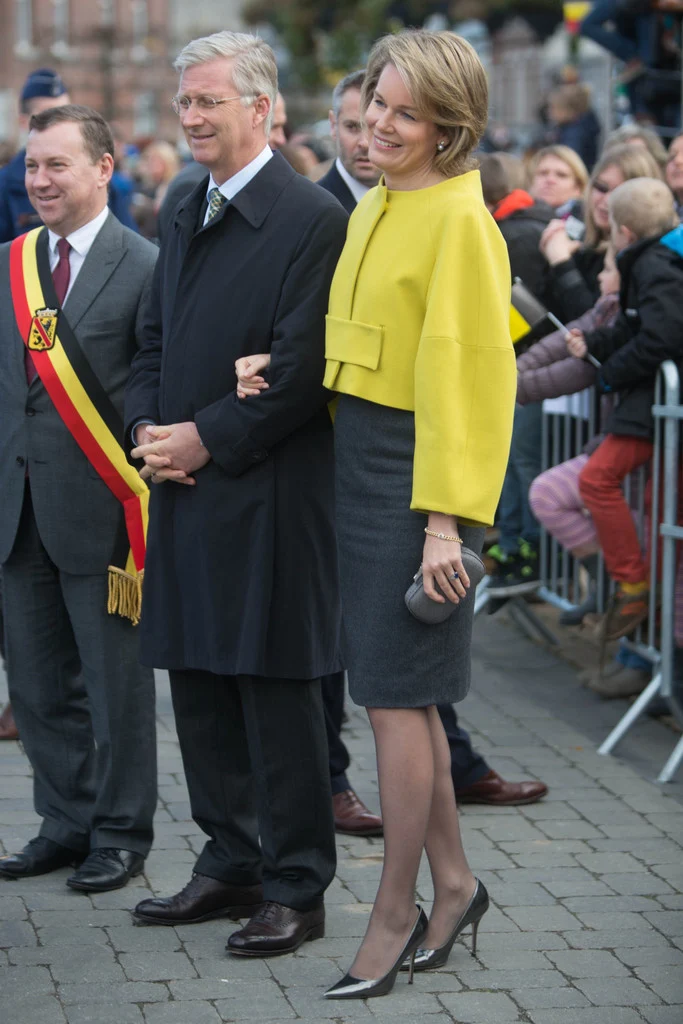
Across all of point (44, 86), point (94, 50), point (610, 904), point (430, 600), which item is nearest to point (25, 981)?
point (430, 600)

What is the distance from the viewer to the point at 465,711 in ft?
20.7

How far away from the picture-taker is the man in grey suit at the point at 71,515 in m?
4.28

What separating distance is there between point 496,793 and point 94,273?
84.9 inches

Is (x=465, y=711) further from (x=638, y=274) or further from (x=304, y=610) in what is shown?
(x=304, y=610)

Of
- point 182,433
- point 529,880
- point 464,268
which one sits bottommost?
point 529,880

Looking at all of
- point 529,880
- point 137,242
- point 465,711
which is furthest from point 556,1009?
point 465,711

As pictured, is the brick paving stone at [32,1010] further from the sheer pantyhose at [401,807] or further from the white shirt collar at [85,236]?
the white shirt collar at [85,236]

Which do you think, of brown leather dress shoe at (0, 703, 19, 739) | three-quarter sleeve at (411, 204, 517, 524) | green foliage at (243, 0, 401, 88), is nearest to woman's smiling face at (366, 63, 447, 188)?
three-quarter sleeve at (411, 204, 517, 524)

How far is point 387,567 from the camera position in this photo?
3535 mm

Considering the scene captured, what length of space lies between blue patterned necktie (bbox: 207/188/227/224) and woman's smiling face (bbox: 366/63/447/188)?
1.57ft

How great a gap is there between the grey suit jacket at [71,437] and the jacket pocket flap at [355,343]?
88 cm

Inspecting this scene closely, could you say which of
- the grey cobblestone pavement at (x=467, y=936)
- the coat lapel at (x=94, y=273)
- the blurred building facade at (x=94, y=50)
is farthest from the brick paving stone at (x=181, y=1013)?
the blurred building facade at (x=94, y=50)

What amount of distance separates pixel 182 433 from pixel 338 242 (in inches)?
23.3

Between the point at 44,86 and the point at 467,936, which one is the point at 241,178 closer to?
the point at 467,936
